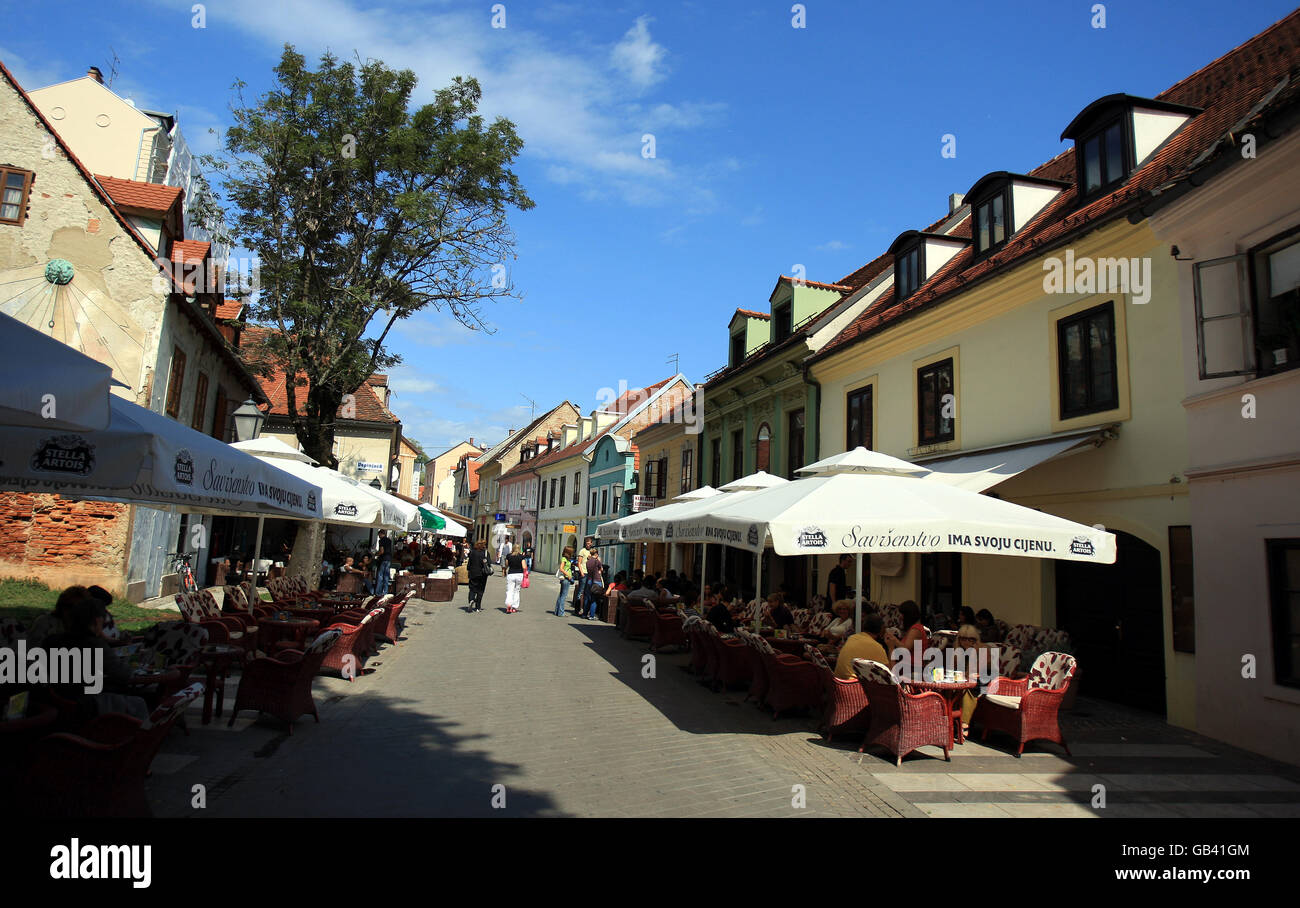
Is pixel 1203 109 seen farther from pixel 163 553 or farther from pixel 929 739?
pixel 163 553

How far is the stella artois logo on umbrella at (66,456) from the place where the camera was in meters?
4.66

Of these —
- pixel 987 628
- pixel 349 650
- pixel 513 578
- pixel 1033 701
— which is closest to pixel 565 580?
pixel 513 578

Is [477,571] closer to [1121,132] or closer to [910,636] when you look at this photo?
[910,636]

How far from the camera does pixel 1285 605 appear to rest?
7371 millimetres

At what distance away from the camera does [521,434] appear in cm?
6538

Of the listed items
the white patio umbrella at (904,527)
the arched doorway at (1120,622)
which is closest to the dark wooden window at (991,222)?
the arched doorway at (1120,622)

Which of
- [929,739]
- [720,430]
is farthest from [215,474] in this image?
[720,430]

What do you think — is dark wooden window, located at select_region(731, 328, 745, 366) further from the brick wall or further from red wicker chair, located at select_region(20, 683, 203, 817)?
red wicker chair, located at select_region(20, 683, 203, 817)

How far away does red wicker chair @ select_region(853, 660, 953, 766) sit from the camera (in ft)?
21.5

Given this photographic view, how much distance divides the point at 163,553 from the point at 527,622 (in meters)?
8.71

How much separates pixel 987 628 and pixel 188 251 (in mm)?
18949

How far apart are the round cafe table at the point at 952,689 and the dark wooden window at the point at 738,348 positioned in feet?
55.9

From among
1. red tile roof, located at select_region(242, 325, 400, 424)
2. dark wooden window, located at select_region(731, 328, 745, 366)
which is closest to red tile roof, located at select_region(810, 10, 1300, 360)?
dark wooden window, located at select_region(731, 328, 745, 366)

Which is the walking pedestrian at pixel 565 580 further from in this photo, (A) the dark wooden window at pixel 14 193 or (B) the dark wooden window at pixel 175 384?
(A) the dark wooden window at pixel 14 193
